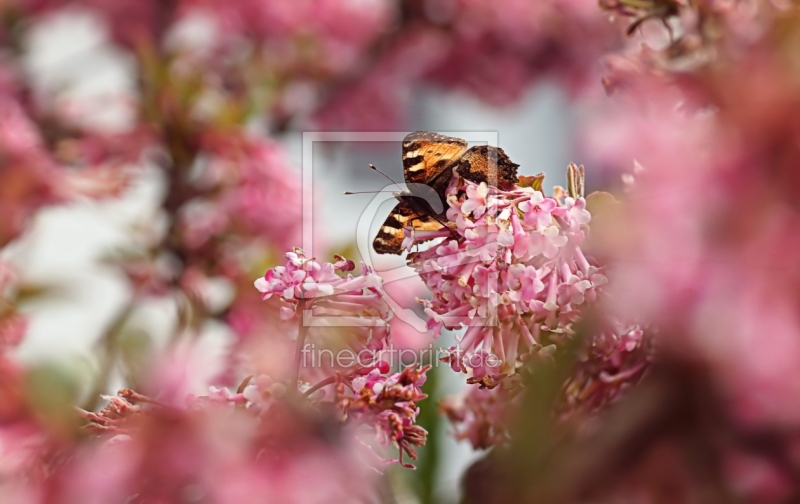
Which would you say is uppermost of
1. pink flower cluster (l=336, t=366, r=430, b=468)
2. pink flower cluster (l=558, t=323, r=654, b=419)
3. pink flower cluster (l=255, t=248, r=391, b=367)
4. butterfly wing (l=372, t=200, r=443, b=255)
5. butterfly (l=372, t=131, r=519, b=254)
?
butterfly (l=372, t=131, r=519, b=254)

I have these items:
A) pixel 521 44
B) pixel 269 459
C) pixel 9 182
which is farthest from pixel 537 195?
pixel 521 44

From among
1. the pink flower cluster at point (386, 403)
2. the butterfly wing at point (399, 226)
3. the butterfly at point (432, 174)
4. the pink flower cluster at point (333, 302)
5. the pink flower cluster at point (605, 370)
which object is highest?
the butterfly at point (432, 174)

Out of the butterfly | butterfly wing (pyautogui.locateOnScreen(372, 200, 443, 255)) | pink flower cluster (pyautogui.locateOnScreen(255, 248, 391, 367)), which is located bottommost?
pink flower cluster (pyautogui.locateOnScreen(255, 248, 391, 367))

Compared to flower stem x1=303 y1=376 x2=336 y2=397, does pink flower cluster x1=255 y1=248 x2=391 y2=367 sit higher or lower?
higher

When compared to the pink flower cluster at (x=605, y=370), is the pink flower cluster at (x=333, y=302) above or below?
above

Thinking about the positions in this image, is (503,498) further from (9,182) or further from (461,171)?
(9,182)

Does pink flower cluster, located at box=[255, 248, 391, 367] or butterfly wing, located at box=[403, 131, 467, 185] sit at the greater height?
butterfly wing, located at box=[403, 131, 467, 185]
